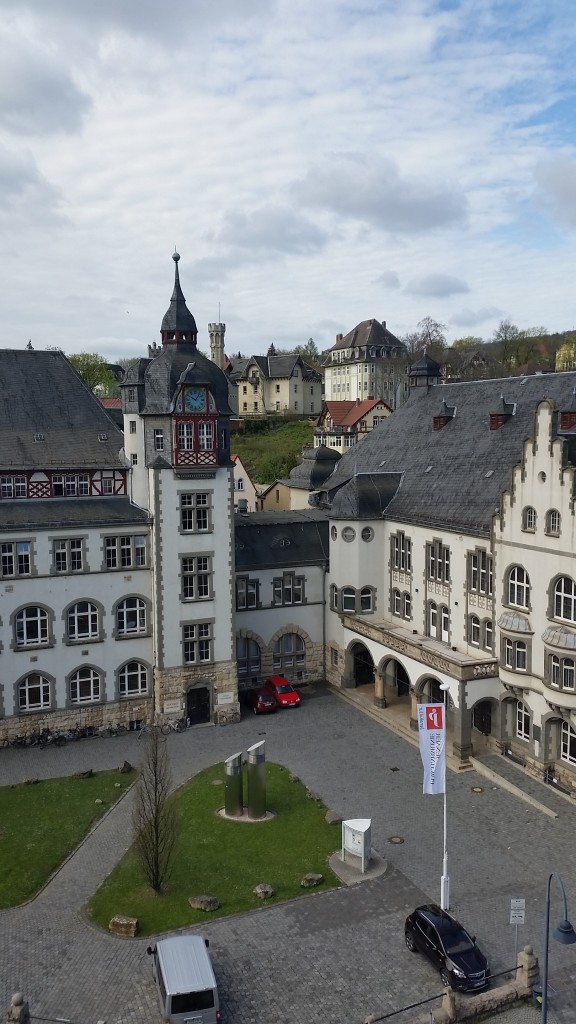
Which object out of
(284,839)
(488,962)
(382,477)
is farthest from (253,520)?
(488,962)

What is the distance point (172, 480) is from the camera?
133ft

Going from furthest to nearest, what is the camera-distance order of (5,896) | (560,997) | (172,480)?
(172,480)
(5,896)
(560,997)

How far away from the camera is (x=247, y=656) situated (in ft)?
151

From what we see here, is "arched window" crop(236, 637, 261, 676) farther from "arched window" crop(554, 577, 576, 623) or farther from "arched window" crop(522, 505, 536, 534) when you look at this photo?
"arched window" crop(554, 577, 576, 623)

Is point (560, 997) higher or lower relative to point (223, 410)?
lower

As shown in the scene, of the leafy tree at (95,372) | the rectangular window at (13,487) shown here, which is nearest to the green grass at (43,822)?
the rectangular window at (13,487)

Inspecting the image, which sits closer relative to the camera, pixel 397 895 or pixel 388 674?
pixel 397 895

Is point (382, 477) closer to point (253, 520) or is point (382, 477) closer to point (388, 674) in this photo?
point (253, 520)

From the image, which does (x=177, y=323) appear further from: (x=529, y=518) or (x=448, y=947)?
(x=448, y=947)

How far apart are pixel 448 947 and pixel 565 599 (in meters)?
14.7

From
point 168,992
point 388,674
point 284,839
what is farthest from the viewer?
point 388,674

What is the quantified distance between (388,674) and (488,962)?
22.8 meters

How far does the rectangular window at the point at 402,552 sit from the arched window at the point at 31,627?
18.7 meters

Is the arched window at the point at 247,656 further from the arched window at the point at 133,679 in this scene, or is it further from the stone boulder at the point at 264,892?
the stone boulder at the point at 264,892
